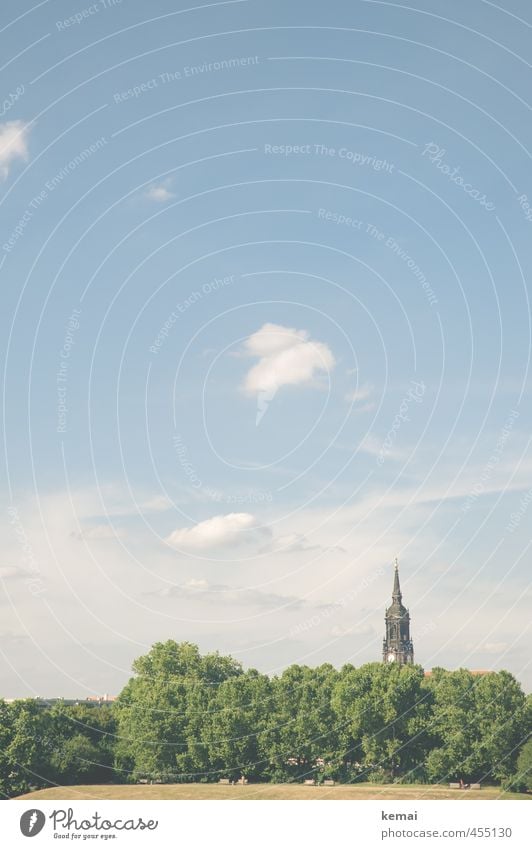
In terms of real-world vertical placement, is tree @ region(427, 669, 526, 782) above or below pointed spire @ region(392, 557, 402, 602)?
below

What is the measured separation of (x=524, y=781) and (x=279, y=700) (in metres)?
26.9

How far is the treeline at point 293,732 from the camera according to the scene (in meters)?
82.5

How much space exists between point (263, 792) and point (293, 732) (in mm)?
10268

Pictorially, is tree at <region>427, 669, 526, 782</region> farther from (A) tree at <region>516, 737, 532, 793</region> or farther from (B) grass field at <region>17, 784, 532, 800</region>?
(B) grass field at <region>17, 784, 532, 800</region>

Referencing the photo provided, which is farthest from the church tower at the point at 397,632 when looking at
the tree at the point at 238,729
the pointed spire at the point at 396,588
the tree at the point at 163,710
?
the tree at the point at 238,729

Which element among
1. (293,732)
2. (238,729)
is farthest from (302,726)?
(238,729)

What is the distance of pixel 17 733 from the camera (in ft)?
266

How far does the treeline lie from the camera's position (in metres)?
82.5

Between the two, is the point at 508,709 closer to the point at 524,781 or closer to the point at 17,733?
the point at 524,781

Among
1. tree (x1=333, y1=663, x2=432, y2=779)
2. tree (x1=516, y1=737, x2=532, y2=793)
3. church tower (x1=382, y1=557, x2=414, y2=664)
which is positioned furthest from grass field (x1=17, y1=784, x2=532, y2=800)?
church tower (x1=382, y1=557, x2=414, y2=664)

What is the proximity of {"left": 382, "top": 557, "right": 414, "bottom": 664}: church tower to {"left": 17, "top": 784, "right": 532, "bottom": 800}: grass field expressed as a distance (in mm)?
89527

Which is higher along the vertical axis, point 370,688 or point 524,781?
point 370,688
